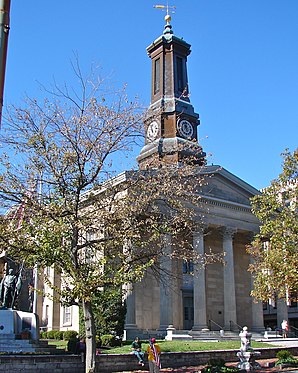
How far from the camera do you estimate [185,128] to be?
4694 centimetres

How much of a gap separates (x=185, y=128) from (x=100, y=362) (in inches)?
1197

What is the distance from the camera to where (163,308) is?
34969mm

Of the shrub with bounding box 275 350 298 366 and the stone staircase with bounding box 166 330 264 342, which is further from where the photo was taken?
the stone staircase with bounding box 166 330 264 342

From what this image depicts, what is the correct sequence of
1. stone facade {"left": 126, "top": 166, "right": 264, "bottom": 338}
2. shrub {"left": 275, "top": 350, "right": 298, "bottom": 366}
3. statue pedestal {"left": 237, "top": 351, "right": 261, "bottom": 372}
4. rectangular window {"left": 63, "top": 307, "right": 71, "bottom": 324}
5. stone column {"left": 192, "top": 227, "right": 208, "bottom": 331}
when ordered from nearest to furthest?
statue pedestal {"left": 237, "top": 351, "right": 261, "bottom": 372} < shrub {"left": 275, "top": 350, "right": 298, "bottom": 366} < stone column {"left": 192, "top": 227, "right": 208, "bottom": 331} < stone facade {"left": 126, "top": 166, "right": 264, "bottom": 338} < rectangular window {"left": 63, "top": 307, "right": 71, "bottom": 324}

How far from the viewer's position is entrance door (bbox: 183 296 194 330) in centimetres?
4116

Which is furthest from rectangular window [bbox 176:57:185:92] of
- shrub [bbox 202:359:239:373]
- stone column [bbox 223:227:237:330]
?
shrub [bbox 202:359:239:373]

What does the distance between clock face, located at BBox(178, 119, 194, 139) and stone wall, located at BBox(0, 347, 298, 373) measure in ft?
83.2

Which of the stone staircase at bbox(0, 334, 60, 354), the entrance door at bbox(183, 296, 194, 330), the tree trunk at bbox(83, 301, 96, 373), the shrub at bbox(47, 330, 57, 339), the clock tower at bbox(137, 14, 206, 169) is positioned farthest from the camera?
the clock tower at bbox(137, 14, 206, 169)

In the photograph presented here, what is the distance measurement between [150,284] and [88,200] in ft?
72.6

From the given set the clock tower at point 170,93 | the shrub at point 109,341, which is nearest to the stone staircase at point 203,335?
the shrub at point 109,341

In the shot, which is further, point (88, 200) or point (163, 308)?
point (163, 308)

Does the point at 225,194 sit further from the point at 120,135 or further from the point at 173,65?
the point at 120,135

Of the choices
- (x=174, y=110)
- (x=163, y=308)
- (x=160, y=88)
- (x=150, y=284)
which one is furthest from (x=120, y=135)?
(x=160, y=88)

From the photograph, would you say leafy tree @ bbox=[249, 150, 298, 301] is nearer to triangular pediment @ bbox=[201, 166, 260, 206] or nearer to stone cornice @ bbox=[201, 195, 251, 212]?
stone cornice @ bbox=[201, 195, 251, 212]
